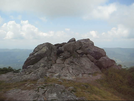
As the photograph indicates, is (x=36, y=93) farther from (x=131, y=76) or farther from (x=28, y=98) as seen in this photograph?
(x=131, y=76)

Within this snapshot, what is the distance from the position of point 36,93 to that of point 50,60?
48.7 feet

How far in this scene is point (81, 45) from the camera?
1252 inches

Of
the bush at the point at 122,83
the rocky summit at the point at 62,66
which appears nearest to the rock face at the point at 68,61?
the rocky summit at the point at 62,66

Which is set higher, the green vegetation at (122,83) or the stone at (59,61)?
the stone at (59,61)

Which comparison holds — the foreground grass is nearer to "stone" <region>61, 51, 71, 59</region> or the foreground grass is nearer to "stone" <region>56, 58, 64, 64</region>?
"stone" <region>56, 58, 64, 64</region>

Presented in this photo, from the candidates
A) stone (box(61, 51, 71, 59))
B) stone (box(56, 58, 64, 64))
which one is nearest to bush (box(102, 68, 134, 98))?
stone (box(56, 58, 64, 64))

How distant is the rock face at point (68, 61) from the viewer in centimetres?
2305

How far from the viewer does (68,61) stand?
1054 inches

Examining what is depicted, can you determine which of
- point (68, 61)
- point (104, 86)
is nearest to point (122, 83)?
point (104, 86)

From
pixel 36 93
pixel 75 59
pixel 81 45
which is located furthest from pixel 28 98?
pixel 81 45

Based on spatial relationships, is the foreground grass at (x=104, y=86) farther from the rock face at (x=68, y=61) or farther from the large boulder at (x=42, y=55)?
the large boulder at (x=42, y=55)

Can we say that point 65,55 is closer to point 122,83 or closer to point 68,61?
point 68,61

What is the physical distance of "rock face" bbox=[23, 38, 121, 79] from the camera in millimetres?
23047

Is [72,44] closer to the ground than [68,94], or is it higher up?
higher up
